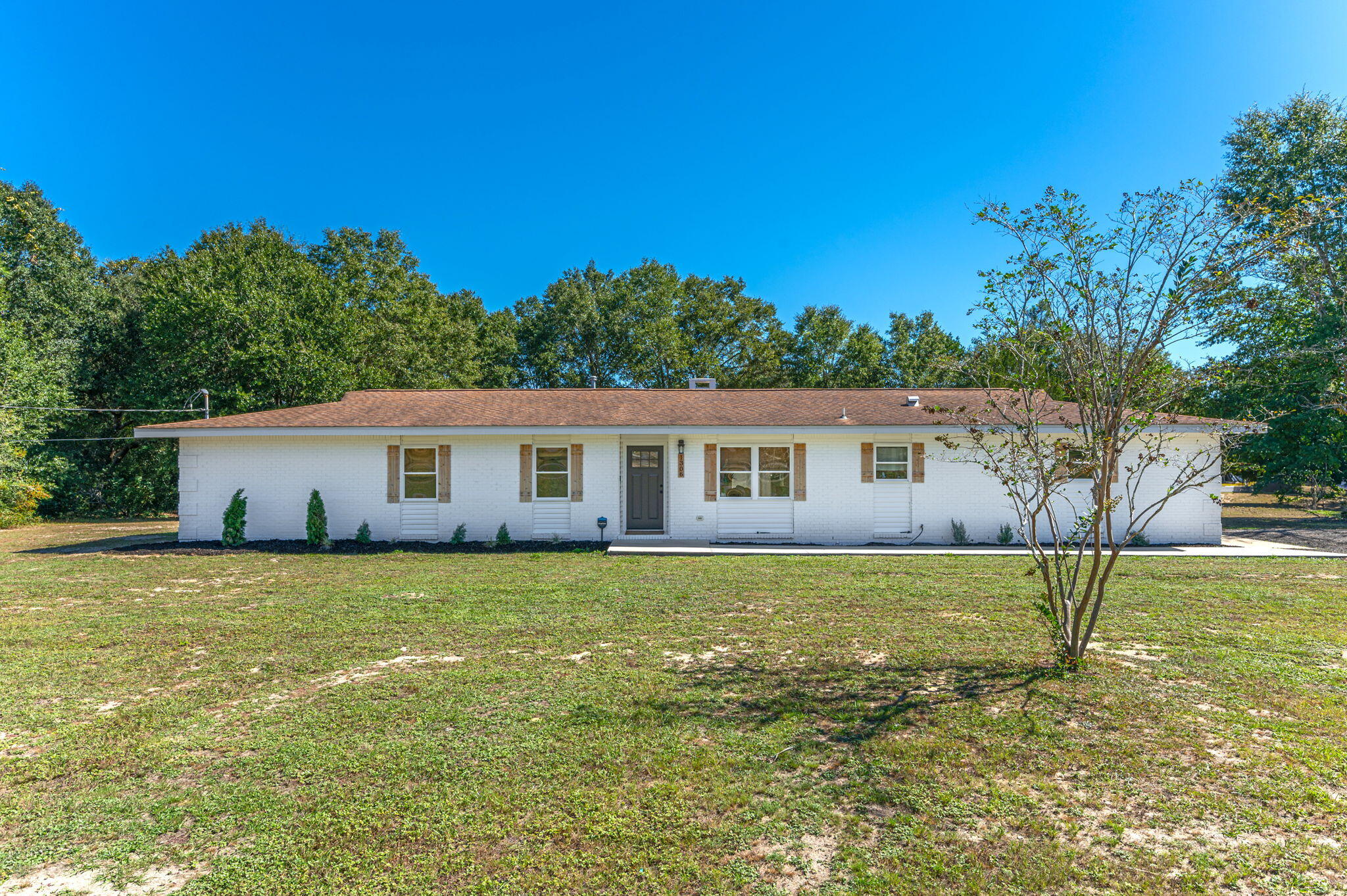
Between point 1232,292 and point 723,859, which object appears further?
point 1232,292

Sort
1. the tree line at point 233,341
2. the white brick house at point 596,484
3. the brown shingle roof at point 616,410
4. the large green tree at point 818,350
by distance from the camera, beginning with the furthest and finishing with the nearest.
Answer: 1. the large green tree at point 818,350
2. the tree line at point 233,341
3. the white brick house at point 596,484
4. the brown shingle roof at point 616,410

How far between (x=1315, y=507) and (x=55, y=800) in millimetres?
30206

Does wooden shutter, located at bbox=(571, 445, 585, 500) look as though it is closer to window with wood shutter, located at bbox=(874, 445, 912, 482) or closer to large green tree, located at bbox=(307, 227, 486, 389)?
window with wood shutter, located at bbox=(874, 445, 912, 482)

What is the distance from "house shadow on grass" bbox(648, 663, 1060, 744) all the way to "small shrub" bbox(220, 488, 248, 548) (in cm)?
1181

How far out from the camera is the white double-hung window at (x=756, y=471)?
1347cm

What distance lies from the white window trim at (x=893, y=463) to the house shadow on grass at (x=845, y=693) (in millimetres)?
8318

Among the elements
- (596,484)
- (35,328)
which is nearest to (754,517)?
(596,484)

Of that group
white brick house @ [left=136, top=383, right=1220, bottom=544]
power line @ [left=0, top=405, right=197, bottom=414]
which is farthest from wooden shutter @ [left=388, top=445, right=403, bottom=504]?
power line @ [left=0, top=405, right=197, bottom=414]

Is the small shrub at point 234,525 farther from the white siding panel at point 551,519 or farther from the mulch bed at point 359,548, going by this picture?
the white siding panel at point 551,519

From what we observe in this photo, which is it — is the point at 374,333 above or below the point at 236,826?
above

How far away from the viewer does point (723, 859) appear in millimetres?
2682

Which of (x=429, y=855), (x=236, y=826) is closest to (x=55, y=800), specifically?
(x=236, y=826)

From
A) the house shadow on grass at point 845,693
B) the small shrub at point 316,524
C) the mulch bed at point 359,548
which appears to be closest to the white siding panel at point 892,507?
the mulch bed at point 359,548

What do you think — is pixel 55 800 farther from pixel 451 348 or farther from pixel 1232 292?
pixel 451 348
